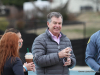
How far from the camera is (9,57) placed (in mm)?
2119

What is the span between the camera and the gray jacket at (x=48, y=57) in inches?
102

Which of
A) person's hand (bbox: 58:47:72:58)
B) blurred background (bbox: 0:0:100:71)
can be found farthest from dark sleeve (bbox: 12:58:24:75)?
blurred background (bbox: 0:0:100:71)

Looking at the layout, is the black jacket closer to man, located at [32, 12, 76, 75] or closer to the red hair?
the red hair

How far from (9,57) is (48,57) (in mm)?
649

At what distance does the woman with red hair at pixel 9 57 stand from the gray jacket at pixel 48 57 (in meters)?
0.54

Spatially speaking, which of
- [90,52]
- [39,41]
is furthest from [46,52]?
[90,52]

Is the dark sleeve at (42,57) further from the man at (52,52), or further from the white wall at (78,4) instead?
the white wall at (78,4)

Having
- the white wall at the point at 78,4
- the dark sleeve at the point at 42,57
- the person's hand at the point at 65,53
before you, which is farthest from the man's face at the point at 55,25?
the white wall at the point at 78,4

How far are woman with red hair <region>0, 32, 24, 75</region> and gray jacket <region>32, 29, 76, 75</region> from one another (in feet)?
1.79

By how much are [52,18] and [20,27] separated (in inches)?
410

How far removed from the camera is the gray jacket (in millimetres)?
2600

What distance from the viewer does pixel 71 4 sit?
2625 centimetres

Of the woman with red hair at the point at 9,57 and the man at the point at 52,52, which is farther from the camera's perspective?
the man at the point at 52,52

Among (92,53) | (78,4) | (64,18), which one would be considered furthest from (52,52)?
(78,4)
